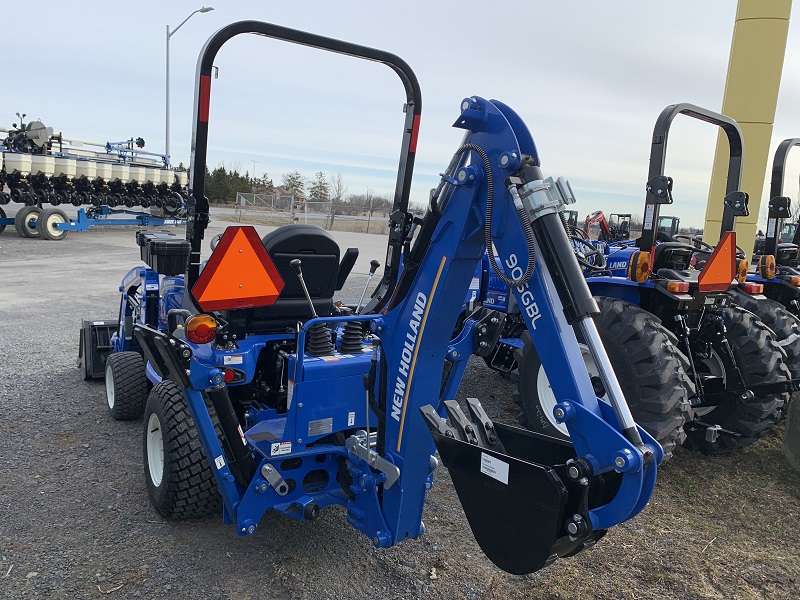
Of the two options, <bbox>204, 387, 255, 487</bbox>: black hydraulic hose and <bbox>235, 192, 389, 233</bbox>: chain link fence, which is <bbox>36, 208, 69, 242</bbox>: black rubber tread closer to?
<bbox>235, 192, 389, 233</bbox>: chain link fence

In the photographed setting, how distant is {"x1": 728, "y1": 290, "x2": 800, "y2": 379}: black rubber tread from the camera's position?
5594mm

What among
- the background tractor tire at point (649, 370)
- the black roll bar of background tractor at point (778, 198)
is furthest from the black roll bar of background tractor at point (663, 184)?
the black roll bar of background tractor at point (778, 198)

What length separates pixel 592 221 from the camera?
517 inches

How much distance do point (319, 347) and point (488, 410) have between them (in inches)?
124

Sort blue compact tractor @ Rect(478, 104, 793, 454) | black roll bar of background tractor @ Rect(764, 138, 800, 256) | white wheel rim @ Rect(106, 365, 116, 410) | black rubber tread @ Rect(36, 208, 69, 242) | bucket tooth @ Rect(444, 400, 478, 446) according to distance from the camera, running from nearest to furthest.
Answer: bucket tooth @ Rect(444, 400, 478, 446)
blue compact tractor @ Rect(478, 104, 793, 454)
white wheel rim @ Rect(106, 365, 116, 410)
black roll bar of background tractor @ Rect(764, 138, 800, 256)
black rubber tread @ Rect(36, 208, 69, 242)

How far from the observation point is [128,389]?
16.5ft

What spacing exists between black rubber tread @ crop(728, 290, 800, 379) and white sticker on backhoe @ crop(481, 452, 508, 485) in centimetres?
424

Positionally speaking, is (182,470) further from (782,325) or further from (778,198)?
(778,198)

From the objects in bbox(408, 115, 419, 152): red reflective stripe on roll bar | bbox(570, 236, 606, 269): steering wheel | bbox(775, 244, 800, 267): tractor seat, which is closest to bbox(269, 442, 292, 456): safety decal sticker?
bbox(408, 115, 419, 152): red reflective stripe on roll bar

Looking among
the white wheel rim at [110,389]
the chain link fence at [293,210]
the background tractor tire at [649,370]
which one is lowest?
the white wheel rim at [110,389]

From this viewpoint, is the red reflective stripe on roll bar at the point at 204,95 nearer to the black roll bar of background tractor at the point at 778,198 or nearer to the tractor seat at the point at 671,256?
the tractor seat at the point at 671,256

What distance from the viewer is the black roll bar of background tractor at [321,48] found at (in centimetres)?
309

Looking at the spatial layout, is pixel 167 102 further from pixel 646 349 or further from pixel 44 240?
pixel 646 349

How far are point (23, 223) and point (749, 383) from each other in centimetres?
1892
